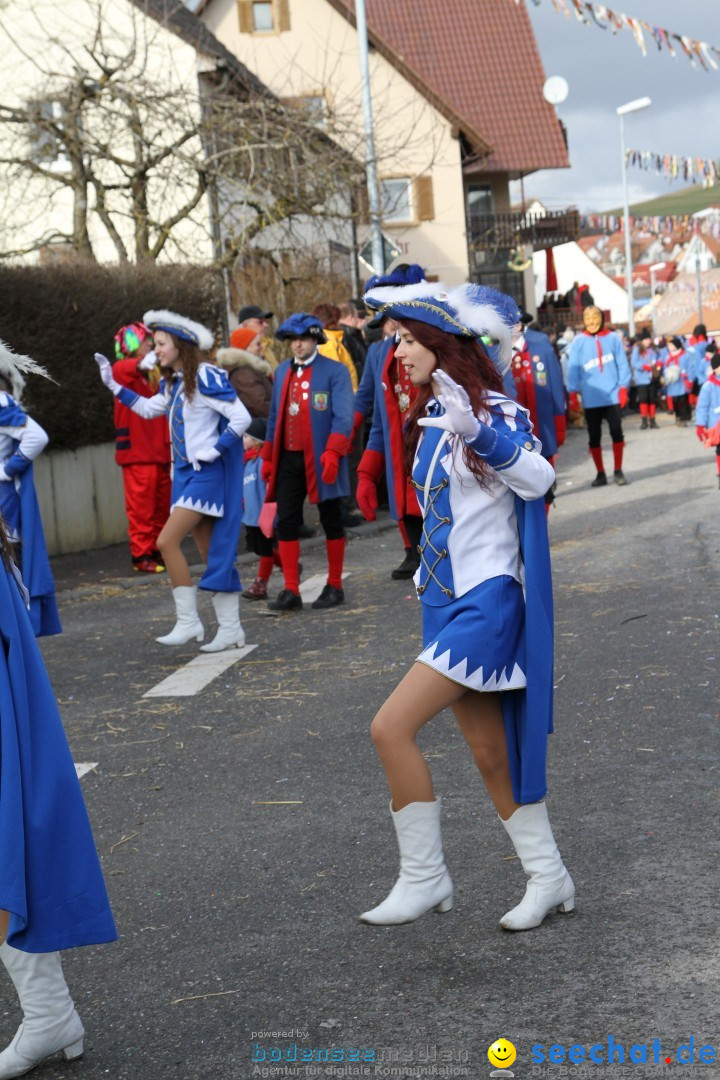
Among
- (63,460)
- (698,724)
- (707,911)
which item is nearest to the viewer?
(707,911)

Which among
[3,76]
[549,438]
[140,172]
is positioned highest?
[3,76]

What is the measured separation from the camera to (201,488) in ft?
28.5

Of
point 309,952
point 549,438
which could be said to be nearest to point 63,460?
point 549,438

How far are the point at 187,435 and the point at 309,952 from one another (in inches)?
199

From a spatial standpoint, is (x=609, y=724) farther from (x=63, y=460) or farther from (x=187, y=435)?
(x=63, y=460)

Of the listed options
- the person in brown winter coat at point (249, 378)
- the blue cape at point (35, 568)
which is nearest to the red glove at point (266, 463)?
the person in brown winter coat at point (249, 378)

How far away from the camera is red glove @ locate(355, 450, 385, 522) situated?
28.3ft

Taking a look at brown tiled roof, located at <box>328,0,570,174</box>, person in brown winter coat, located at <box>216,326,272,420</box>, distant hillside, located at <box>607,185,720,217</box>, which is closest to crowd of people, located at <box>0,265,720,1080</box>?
person in brown winter coat, located at <box>216,326,272,420</box>

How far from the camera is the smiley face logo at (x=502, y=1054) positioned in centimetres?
327

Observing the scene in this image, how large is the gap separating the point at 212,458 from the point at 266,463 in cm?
169

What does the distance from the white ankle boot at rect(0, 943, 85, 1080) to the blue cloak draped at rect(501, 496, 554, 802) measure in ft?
4.35

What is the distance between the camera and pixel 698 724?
614 centimetres

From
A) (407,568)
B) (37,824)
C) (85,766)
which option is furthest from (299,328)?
(37,824)

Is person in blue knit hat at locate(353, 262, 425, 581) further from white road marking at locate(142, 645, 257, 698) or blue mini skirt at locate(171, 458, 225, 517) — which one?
white road marking at locate(142, 645, 257, 698)
